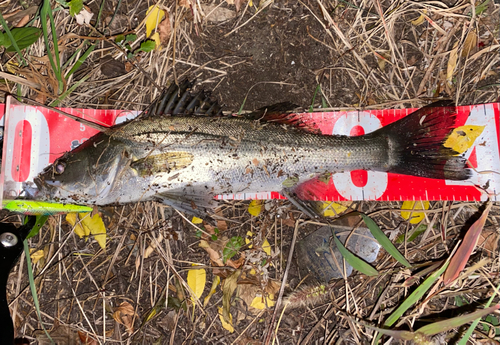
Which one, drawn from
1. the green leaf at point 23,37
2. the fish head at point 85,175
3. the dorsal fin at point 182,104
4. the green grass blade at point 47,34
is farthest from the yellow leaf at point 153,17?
the fish head at point 85,175

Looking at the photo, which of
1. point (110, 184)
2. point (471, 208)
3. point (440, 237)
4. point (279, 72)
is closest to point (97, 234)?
point (110, 184)

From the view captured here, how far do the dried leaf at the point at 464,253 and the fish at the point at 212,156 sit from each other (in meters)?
0.49

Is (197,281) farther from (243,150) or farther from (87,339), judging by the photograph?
(243,150)

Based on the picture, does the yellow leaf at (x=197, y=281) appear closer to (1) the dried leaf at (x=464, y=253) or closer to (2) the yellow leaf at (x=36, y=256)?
(2) the yellow leaf at (x=36, y=256)

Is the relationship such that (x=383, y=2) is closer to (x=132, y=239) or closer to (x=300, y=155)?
(x=300, y=155)

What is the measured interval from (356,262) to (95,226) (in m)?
2.67

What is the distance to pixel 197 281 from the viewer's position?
11.0ft

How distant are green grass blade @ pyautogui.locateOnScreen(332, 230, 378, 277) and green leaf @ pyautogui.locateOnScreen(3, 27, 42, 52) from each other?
11.8ft

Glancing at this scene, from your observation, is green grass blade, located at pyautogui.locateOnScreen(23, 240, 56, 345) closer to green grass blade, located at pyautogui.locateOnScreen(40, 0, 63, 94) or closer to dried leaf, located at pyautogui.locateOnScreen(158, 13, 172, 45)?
green grass blade, located at pyautogui.locateOnScreen(40, 0, 63, 94)

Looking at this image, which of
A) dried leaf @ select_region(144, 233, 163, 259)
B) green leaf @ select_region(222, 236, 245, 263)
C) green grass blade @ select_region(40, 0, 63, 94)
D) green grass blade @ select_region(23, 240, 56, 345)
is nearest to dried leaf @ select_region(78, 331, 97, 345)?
green grass blade @ select_region(23, 240, 56, 345)

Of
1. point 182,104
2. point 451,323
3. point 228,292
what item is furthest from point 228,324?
point 182,104

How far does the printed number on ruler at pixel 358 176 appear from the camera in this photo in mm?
3404

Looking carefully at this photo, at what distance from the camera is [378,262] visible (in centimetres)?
341

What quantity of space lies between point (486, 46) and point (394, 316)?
2956mm
